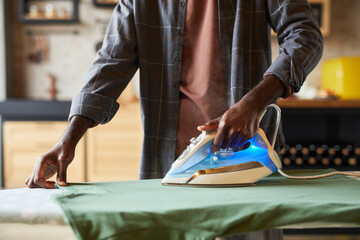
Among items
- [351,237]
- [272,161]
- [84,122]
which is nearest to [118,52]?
[84,122]

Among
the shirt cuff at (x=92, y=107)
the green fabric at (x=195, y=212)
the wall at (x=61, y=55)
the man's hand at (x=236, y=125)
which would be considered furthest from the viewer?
the wall at (x=61, y=55)

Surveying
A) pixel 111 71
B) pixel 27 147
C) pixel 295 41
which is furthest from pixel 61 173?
pixel 27 147

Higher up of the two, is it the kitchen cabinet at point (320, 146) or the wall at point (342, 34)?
the wall at point (342, 34)

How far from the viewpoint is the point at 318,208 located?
69 centimetres

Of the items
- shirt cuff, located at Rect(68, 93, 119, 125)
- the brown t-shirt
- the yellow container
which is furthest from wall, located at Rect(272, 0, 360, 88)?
→ shirt cuff, located at Rect(68, 93, 119, 125)

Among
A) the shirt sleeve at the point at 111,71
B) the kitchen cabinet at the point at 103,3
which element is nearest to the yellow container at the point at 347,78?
the kitchen cabinet at the point at 103,3

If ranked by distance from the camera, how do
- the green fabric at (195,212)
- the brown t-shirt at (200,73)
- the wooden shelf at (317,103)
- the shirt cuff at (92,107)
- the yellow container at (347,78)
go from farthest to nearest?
the yellow container at (347,78) → the wooden shelf at (317,103) → the brown t-shirt at (200,73) → the shirt cuff at (92,107) → the green fabric at (195,212)

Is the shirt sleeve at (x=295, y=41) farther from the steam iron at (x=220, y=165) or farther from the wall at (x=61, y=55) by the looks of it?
the wall at (x=61, y=55)

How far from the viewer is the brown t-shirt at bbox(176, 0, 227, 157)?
1.17 m

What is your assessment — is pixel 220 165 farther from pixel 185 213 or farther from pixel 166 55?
pixel 166 55

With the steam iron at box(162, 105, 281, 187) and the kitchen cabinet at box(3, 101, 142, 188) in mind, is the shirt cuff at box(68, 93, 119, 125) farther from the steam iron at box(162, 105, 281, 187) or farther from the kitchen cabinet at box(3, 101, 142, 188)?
the kitchen cabinet at box(3, 101, 142, 188)

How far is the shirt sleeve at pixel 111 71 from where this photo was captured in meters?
1.07

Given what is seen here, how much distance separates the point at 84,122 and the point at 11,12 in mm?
2748

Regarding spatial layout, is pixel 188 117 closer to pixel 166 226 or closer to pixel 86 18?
pixel 166 226
